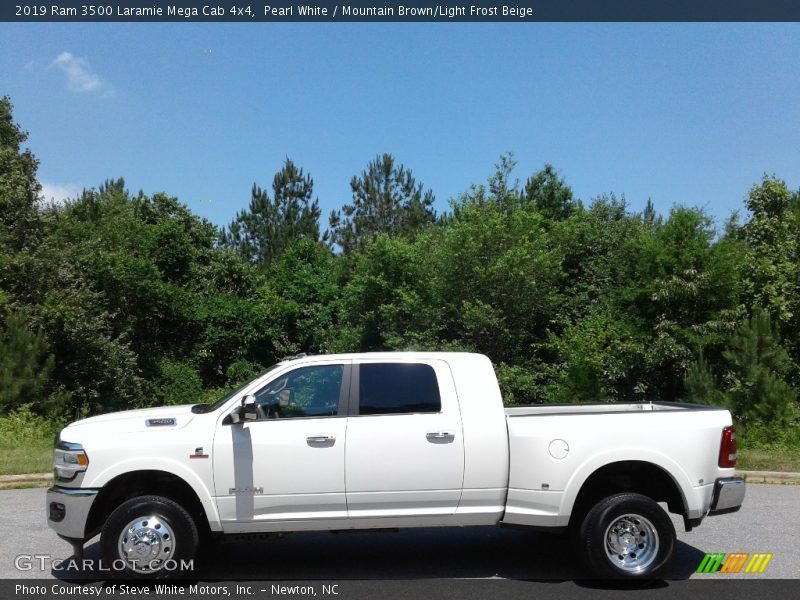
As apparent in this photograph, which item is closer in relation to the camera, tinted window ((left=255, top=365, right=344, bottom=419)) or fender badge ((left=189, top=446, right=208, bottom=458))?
fender badge ((left=189, top=446, right=208, bottom=458))

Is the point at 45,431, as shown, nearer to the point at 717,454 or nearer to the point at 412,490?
the point at 412,490

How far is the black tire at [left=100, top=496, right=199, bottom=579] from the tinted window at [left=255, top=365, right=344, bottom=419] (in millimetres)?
1077

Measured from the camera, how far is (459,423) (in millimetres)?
6820

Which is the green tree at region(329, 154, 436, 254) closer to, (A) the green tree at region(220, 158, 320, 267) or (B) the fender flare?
(A) the green tree at region(220, 158, 320, 267)

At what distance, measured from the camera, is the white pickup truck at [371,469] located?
663cm

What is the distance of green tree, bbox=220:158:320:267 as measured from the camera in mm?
56625

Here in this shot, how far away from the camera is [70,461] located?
6.70 m

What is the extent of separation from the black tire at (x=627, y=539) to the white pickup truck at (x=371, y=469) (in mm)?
10

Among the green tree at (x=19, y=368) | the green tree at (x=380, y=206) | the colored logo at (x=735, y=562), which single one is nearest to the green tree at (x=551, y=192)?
the green tree at (x=380, y=206)

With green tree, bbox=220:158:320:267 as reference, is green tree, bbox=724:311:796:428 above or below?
below

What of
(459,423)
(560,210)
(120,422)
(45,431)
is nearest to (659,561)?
(459,423)

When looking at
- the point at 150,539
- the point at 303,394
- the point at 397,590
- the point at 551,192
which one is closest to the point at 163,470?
the point at 150,539

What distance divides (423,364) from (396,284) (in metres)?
30.0

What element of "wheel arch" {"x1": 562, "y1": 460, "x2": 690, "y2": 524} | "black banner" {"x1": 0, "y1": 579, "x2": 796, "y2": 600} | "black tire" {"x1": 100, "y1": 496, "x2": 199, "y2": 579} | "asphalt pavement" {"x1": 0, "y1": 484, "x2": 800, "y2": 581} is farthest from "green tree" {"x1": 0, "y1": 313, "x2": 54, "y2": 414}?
"wheel arch" {"x1": 562, "y1": 460, "x2": 690, "y2": 524}
